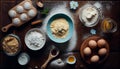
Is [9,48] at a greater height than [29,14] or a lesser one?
lesser

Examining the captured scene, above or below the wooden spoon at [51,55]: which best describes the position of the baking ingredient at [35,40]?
above

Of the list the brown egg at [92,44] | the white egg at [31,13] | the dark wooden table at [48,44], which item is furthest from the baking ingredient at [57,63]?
the white egg at [31,13]

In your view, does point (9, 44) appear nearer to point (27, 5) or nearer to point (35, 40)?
point (35, 40)

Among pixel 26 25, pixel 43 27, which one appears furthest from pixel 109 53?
pixel 26 25

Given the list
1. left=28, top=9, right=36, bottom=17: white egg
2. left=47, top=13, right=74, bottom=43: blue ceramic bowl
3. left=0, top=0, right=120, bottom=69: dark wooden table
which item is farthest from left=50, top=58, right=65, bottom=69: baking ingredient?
left=28, top=9, right=36, bottom=17: white egg

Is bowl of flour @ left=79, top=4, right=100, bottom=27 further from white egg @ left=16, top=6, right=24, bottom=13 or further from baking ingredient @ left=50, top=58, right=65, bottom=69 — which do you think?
white egg @ left=16, top=6, right=24, bottom=13

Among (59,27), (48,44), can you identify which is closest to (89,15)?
(59,27)

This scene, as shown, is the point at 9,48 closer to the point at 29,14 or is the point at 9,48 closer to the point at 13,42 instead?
the point at 13,42

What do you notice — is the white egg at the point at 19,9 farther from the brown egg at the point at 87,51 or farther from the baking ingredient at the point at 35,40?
the brown egg at the point at 87,51

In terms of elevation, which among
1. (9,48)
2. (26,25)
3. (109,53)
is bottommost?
(109,53)
